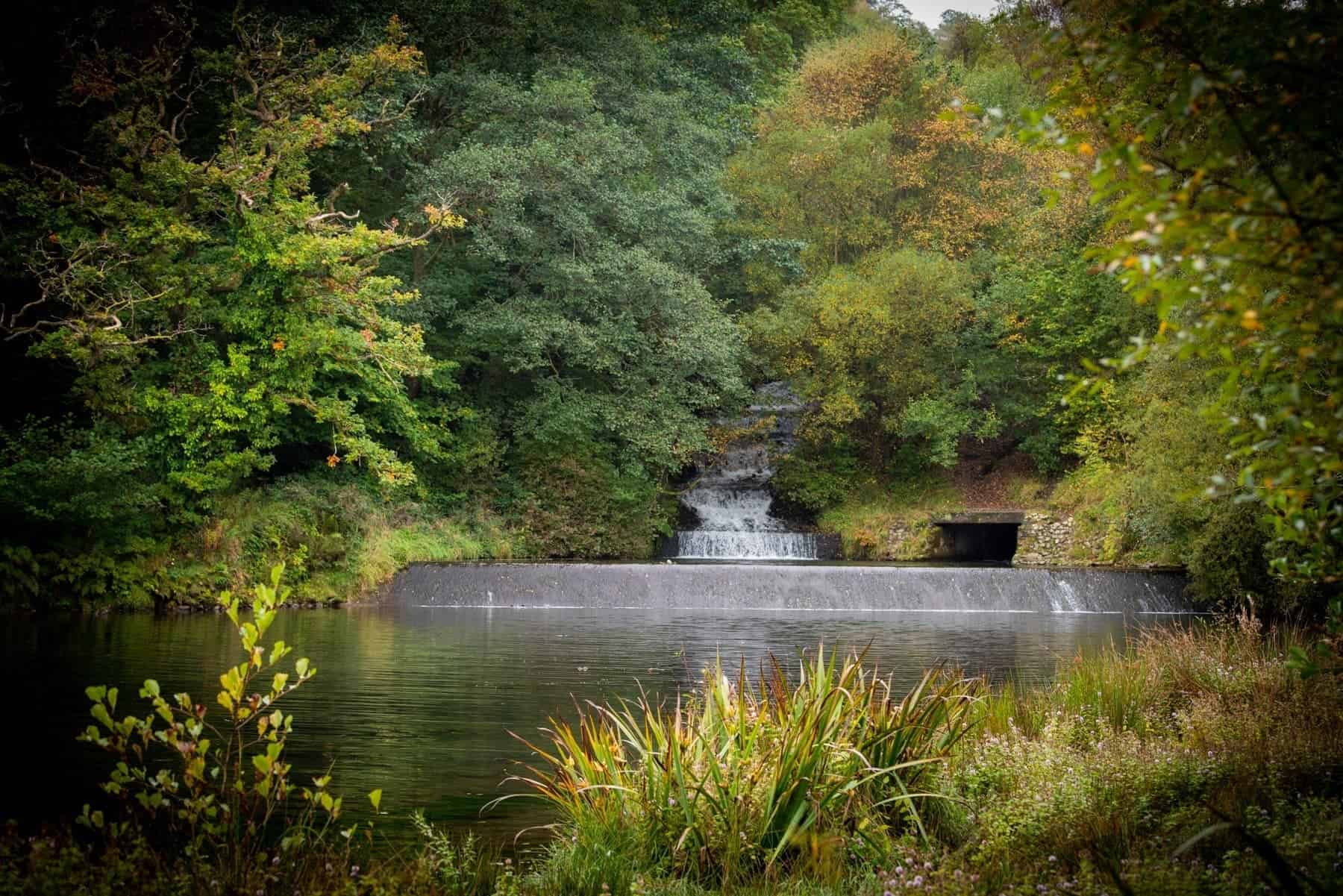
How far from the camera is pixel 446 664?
1247 centimetres

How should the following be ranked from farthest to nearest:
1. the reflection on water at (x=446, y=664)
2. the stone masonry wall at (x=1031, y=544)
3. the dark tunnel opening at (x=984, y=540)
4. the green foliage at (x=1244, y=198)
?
the dark tunnel opening at (x=984, y=540)
the stone masonry wall at (x=1031, y=544)
the reflection on water at (x=446, y=664)
the green foliage at (x=1244, y=198)

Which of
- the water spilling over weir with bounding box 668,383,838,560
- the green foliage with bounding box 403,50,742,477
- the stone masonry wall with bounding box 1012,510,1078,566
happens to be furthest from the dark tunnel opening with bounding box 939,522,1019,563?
the green foliage with bounding box 403,50,742,477

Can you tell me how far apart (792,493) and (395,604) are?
12686 millimetres

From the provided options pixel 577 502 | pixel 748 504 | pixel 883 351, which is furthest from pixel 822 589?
pixel 883 351

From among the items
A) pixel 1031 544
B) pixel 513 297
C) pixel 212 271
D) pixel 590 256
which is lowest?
pixel 1031 544

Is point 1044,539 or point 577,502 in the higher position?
point 577,502

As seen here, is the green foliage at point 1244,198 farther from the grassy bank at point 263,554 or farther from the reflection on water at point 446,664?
the grassy bank at point 263,554

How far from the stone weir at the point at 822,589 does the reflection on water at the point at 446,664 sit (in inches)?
26.0

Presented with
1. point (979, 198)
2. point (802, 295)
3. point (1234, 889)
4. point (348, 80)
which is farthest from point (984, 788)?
point (979, 198)

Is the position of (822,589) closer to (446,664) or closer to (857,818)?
(446,664)

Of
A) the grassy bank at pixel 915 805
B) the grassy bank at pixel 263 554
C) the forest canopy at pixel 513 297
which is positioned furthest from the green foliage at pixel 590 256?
the grassy bank at pixel 915 805

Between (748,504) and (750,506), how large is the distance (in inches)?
3.4

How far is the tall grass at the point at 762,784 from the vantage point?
4855 mm

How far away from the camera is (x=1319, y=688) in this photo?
24.4 feet
